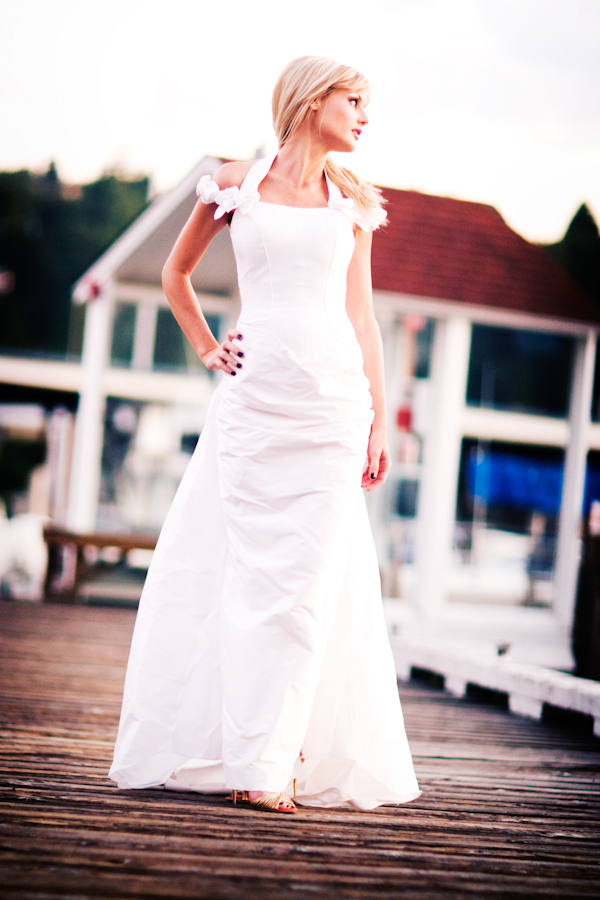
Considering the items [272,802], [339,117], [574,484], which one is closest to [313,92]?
[339,117]

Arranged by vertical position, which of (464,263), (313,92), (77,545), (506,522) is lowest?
(77,545)

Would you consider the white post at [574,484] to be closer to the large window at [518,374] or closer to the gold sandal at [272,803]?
the large window at [518,374]

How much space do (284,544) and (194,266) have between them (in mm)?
837

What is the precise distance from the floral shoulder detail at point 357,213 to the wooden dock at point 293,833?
160 centimetres

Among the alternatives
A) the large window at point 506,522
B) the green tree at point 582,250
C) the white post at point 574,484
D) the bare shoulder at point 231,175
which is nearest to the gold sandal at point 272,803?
the bare shoulder at point 231,175

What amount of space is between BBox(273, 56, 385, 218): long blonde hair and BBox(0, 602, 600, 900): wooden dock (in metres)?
1.67

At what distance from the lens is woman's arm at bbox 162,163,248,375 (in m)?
2.55

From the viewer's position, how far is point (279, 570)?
7.73 ft

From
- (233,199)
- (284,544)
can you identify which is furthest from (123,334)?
(284,544)

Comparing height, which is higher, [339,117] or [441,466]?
[339,117]

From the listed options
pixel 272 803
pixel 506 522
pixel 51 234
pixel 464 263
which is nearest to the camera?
pixel 272 803

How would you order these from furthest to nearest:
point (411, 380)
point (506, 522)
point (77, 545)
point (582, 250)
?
point (582, 250) → point (506, 522) → point (77, 545) → point (411, 380)

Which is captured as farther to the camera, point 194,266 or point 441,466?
point 441,466

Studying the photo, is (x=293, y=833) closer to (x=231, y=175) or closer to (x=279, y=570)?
(x=279, y=570)
